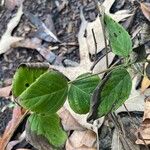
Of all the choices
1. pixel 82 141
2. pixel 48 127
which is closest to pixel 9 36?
pixel 82 141

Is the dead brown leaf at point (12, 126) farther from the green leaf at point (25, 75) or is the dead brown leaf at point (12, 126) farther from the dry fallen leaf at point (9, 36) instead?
the green leaf at point (25, 75)

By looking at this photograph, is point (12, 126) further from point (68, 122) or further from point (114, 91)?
point (114, 91)

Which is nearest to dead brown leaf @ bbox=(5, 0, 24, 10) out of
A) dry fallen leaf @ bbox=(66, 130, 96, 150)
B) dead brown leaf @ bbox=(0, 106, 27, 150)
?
dead brown leaf @ bbox=(0, 106, 27, 150)

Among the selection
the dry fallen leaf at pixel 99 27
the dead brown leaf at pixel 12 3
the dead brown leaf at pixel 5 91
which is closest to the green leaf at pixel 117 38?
the dry fallen leaf at pixel 99 27

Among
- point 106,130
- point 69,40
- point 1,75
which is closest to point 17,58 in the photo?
point 1,75

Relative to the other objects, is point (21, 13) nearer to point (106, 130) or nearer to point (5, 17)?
point (5, 17)

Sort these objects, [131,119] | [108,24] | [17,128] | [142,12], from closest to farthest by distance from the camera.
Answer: [108,24], [131,119], [17,128], [142,12]
